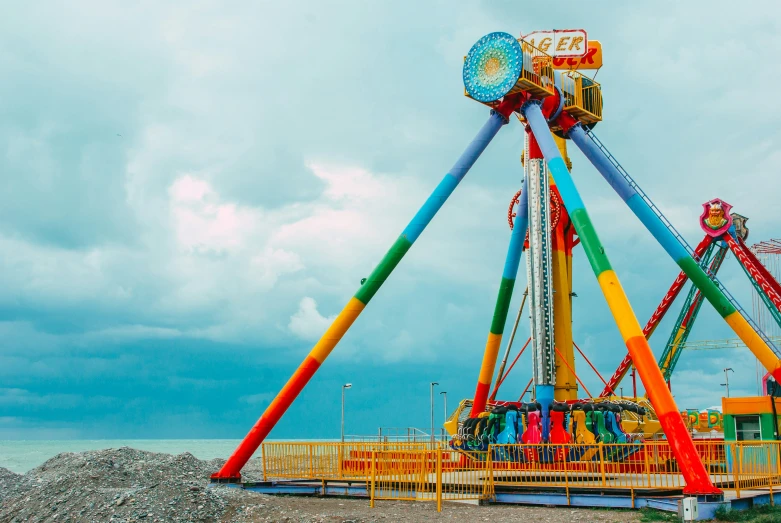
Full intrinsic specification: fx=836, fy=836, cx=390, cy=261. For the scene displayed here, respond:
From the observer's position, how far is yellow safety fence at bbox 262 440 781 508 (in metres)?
20.4

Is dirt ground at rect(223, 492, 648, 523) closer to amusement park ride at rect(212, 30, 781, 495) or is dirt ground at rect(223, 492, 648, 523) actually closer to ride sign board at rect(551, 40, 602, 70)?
amusement park ride at rect(212, 30, 781, 495)

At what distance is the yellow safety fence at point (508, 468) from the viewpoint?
20.4 m

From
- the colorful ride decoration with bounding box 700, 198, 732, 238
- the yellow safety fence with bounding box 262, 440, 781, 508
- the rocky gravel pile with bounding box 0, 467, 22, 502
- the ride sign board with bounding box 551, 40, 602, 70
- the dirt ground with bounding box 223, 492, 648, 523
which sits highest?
the ride sign board with bounding box 551, 40, 602, 70

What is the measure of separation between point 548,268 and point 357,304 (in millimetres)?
7297

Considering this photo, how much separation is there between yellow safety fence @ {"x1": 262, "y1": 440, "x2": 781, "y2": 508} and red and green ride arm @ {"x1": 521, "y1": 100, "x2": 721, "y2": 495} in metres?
0.82

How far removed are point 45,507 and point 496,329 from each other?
18.8 meters

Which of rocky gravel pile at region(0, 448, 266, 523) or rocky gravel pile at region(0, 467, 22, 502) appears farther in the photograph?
rocky gravel pile at region(0, 467, 22, 502)

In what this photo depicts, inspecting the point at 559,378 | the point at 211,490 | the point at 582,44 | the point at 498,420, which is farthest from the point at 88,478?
the point at 582,44

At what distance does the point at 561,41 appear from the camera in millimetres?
34750

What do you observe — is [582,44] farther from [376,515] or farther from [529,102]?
[376,515]

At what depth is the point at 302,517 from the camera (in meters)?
19.3

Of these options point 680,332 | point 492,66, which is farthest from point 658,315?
point 492,66

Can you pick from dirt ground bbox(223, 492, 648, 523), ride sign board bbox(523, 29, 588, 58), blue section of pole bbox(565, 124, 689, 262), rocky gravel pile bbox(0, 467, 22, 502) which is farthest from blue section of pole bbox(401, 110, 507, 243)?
rocky gravel pile bbox(0, 467, 22, 502)

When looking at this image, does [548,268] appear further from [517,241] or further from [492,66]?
[492,66]
